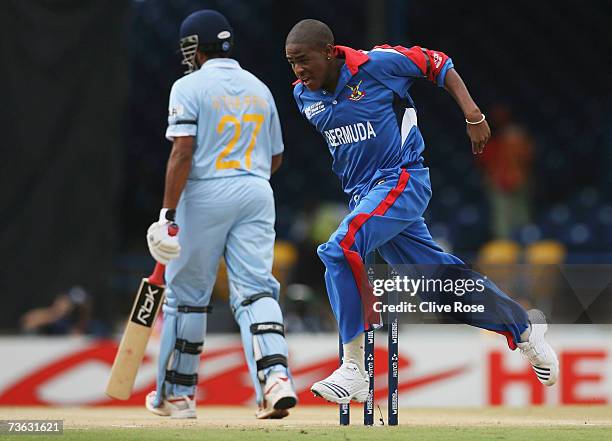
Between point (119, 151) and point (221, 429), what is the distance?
5.61 metres

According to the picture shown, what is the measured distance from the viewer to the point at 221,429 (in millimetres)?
6043

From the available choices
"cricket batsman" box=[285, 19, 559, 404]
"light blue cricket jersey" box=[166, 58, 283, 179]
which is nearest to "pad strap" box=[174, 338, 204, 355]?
"light blue cricket jersey" box=[166, 58, 283, 179]

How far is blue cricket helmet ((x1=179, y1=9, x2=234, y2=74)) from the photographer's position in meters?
6.87

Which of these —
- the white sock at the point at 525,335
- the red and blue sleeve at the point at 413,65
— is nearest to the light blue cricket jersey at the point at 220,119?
the red and blue sleeve at the point at 413,65

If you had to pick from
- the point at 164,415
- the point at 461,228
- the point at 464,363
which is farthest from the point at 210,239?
the point at 461,228

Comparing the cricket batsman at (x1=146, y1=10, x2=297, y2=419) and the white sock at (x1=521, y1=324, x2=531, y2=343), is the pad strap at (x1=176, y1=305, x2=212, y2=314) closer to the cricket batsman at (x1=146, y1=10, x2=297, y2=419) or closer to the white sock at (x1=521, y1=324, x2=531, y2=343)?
the cricket batsman at (x1=146, y1=10, x2=297, y2=419)

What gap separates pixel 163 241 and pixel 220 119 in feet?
2.38

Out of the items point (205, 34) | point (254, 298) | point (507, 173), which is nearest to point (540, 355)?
point (254, 298)

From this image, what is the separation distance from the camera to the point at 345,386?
19.5 feet

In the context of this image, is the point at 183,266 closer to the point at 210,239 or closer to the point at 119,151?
the point at 210,239

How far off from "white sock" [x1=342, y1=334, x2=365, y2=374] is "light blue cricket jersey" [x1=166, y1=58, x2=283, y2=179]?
1.24 meters

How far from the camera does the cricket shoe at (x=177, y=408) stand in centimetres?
694

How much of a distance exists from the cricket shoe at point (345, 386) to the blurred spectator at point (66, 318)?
5.01m

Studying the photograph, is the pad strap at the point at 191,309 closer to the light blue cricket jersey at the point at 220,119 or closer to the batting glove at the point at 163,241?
the batting glove at the point at 163,241
